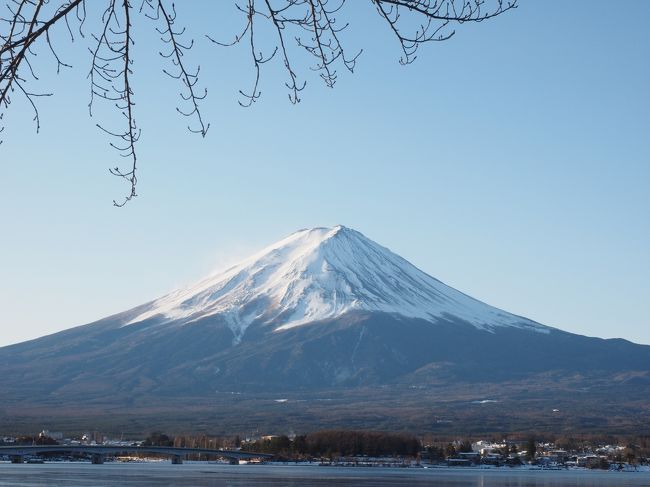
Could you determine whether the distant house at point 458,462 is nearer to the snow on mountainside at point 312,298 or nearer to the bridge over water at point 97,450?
the bridge over water at point 97,450

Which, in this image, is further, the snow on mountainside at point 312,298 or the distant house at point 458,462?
the snow on mountainside at point 312,298

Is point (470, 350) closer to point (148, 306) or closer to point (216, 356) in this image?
point (216, 356)

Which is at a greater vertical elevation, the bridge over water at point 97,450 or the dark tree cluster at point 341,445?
the dark tree cluster at point 341,445

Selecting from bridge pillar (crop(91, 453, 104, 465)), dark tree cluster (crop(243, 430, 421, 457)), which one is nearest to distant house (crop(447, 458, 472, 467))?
dark tree cluster (crop(243, 430, 421, 457))

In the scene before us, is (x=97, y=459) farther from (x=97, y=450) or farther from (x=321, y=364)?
(x=321, y=364)

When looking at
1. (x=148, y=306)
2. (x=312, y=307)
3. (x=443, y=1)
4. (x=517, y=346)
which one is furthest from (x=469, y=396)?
(x=443, y=1)

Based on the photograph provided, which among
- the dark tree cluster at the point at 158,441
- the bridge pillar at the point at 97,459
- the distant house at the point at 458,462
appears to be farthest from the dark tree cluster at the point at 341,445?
the bridge pillar at the point at 97,459

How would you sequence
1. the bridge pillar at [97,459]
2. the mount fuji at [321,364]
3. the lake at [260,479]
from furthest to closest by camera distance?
the mount fuji at [321,364] < the bridge pillar at [97,459] < the lake at [260,479]
